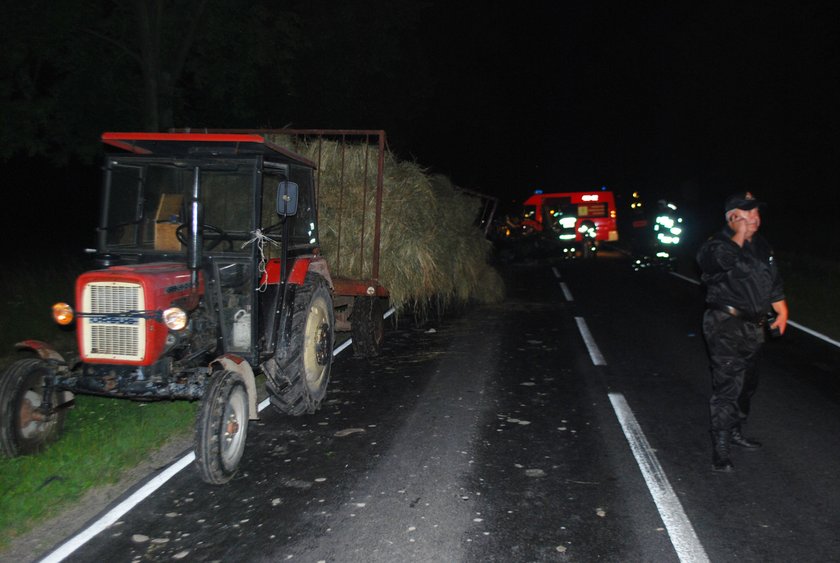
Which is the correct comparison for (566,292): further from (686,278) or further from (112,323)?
(112,323)

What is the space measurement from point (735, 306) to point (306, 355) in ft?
12.9

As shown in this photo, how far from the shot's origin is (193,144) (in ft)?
20.0

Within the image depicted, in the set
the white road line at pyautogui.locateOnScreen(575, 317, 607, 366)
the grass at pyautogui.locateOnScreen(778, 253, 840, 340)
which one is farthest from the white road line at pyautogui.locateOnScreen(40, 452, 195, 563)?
the grass at pyautogui.locateOnScreen(778, 253, 840, 340)

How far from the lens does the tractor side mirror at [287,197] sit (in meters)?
5.81

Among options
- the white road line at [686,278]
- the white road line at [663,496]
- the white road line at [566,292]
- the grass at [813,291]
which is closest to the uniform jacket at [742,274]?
the white road line at [663,496]

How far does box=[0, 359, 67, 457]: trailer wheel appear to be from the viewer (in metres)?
5.50

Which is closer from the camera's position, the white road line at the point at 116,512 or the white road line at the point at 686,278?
the white road line at the point at 116,512

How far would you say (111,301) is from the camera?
5.35 m

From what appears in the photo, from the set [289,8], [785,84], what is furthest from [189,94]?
[785,84]

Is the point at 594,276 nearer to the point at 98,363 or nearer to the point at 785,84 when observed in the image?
the point at 98,363

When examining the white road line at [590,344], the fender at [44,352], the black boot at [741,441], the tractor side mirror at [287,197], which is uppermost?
the tractor side mirror at [287,197]

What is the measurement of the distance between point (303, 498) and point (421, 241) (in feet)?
19.1

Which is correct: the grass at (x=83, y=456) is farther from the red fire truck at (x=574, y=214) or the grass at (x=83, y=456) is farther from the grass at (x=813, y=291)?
the red fire truck at (x=574, y=214)

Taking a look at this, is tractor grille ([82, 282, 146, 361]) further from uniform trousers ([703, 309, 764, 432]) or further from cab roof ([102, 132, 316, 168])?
uniform trousers ([703, 309, 764, 432])
